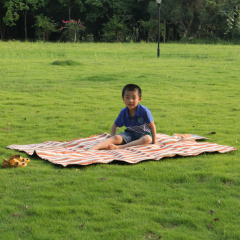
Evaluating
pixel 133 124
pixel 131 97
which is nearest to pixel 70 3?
pixel 133 124

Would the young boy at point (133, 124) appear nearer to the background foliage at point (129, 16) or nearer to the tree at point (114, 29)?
the background foliage at point (129, 16)

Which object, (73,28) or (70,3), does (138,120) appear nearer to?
(73,28)

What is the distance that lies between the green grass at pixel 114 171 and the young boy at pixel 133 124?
95cm

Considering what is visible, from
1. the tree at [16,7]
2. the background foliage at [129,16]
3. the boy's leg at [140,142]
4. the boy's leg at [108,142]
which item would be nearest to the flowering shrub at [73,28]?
the background foliage at [129,16]

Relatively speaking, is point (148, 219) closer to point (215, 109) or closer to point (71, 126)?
point (71, 126)

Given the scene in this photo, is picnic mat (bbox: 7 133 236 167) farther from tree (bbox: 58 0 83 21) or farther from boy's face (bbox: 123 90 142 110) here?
tree (bbox: 58 0 83 21)

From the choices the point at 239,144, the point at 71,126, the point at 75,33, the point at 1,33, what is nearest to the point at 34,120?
the point at 71,126

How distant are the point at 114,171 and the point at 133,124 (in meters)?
1.76

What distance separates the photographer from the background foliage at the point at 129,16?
126 ft

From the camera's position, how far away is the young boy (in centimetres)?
639

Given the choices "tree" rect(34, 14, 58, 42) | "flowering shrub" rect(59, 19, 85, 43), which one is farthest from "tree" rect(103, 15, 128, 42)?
"tree" rect(34, 14, 58, 42)

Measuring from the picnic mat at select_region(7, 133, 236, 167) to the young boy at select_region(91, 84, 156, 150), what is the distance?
17cm

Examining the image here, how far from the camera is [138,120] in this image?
6633mm

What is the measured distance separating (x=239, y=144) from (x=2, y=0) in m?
38.2
